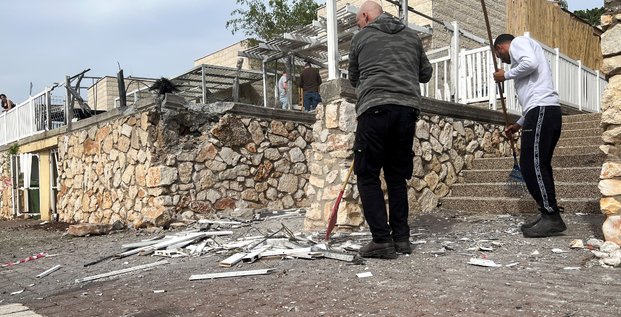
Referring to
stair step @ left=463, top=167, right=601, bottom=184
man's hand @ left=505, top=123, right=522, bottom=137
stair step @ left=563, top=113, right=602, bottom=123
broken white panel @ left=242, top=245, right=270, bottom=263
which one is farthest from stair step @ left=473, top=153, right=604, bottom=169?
broken white panel @ left=242, top=245, right=270, bottom=263

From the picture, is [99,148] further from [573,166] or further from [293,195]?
[573,166]

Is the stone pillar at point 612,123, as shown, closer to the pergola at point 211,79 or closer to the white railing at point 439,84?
the white railing at point 439,84

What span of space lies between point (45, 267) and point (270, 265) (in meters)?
2.80

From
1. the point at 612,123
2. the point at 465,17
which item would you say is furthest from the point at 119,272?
the point at 465,17

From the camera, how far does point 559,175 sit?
249 inches

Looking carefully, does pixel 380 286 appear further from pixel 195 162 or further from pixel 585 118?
pixel 585 118

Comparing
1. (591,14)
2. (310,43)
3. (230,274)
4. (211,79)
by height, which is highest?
(591,14)

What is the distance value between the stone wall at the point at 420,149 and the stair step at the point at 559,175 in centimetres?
21

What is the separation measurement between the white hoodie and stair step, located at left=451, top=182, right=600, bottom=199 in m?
1.75

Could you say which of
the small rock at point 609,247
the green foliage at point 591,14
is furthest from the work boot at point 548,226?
the green foliage at point 591,14

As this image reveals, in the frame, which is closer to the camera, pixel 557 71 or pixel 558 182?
pixel 558 182

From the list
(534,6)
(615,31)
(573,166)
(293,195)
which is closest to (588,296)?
(615,31)

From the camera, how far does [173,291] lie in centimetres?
362

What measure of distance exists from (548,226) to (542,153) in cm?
60
